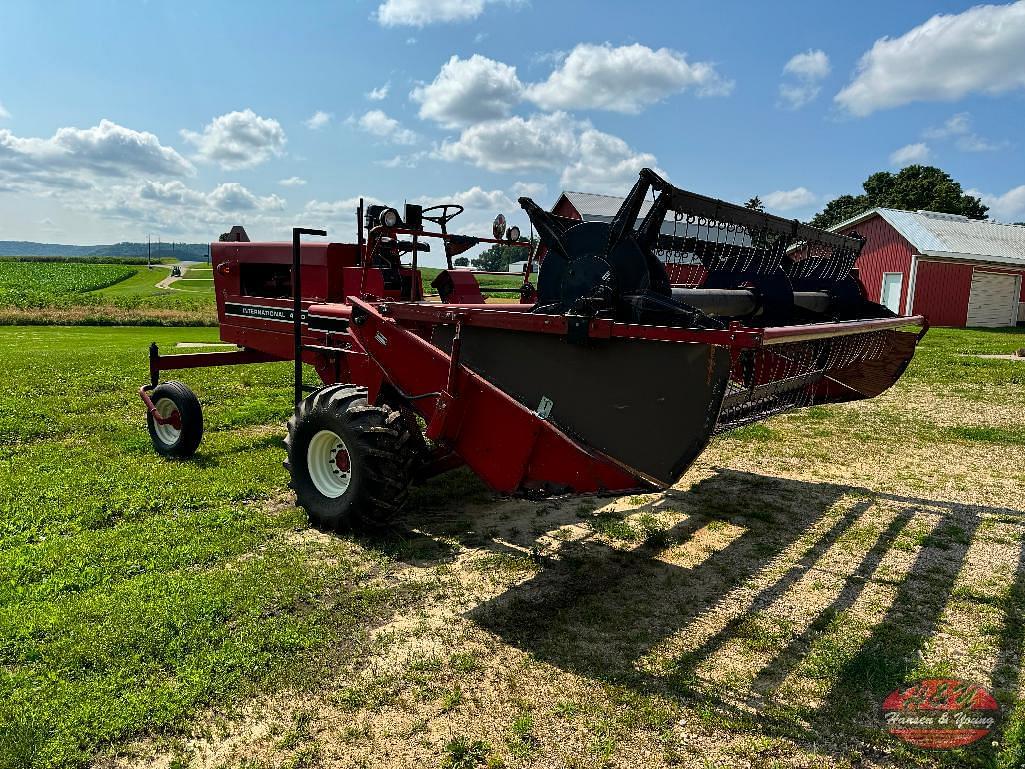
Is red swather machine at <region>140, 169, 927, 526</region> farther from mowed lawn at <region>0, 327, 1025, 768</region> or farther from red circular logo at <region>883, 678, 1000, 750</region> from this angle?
red circular logo at <region>883, 678, 1000, 750</region>

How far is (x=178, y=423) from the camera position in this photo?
23.0ft

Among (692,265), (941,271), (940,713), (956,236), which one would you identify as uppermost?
(956,236)

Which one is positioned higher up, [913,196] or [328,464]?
[913,196]

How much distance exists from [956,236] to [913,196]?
29555 millimetres

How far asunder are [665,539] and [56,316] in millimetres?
25694

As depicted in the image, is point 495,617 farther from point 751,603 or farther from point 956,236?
point 956,236

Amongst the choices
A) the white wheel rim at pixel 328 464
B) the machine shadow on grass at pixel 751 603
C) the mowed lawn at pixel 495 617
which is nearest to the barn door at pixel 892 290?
the mowed lawn at pixel 495 617

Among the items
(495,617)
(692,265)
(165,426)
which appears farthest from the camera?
(165,426)

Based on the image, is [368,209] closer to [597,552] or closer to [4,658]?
[597,552]

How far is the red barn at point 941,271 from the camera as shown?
26.5m

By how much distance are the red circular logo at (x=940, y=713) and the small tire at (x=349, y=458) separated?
3011 mm

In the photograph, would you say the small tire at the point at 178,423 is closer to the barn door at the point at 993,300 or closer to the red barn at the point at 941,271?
the red barn at the point at 941,271

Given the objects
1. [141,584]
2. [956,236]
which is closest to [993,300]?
[956,236]

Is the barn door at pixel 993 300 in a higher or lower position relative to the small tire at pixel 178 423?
higher
